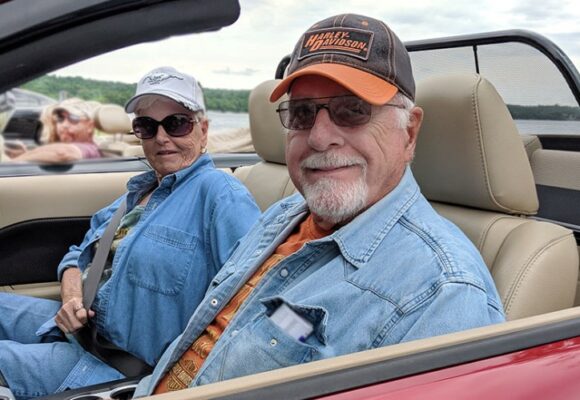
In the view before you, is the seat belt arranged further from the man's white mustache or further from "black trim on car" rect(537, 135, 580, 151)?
"black trim on car" rect(537, 135, 580, 151)

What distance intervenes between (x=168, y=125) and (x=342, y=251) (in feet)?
3.81

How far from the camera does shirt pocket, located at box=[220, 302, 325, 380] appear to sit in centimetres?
131

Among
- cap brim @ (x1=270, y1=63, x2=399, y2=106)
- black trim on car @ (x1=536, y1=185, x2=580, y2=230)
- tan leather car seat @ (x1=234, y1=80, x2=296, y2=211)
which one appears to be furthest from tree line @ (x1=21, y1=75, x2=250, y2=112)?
black trim on car @ (x1=536, y1=185, x2=580, y2=230)

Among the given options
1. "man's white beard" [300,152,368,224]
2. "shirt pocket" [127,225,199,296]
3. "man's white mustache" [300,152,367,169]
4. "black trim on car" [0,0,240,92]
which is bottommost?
"shirt pocket" [127,225,199,296]

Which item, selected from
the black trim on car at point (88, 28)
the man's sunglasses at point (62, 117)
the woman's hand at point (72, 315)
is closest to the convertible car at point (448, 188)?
the black trim on car at point (88, 28)

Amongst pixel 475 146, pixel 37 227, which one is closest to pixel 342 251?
pixel 475 146

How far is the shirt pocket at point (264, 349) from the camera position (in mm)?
1313

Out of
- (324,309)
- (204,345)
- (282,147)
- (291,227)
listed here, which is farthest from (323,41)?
(282,147)

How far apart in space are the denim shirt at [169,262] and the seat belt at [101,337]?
0.02 metres

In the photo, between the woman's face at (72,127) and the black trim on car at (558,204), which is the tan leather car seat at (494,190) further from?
the woman's face at (72,127)

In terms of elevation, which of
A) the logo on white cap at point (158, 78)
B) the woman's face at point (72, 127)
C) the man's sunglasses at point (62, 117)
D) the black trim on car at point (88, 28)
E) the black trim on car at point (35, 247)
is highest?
the black trim on car at point (88, 28)

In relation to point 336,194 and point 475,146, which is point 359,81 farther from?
point 475,146

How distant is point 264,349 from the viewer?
1.37 meters

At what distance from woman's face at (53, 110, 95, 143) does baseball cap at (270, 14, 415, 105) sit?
0.66 metres
